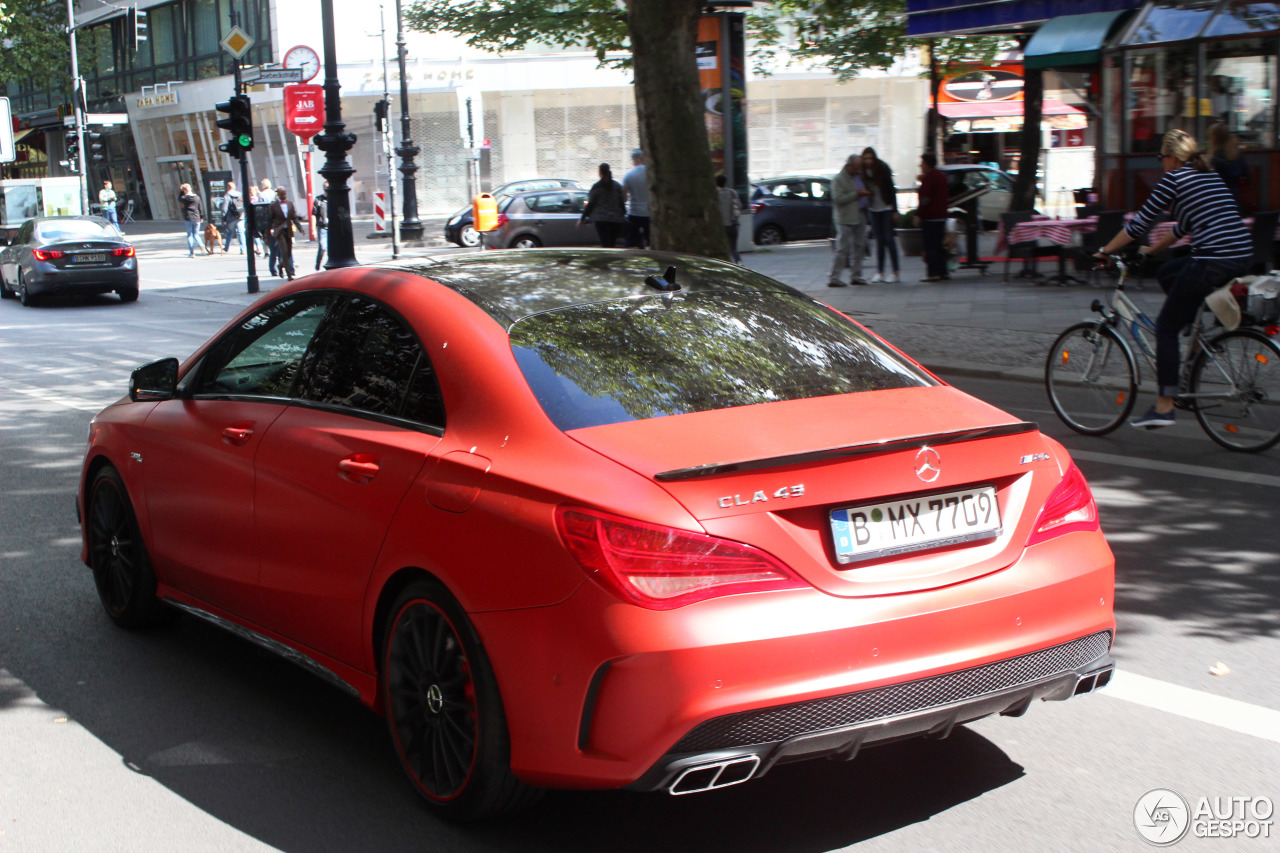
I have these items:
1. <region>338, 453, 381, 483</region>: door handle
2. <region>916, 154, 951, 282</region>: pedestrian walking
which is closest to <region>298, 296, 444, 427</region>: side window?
<region>338, 453, 381, 483</region>: door handle

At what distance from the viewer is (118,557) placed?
5.26 metres

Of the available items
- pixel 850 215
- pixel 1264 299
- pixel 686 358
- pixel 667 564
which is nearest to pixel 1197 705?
pixel 686 358

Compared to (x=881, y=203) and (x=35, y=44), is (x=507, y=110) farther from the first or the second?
(x=881, y=203)

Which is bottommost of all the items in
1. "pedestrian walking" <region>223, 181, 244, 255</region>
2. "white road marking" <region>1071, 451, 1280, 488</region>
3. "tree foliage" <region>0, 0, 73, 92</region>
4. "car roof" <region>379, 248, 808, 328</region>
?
"white road marking" <region>1071, 451, 1280, 488</region>

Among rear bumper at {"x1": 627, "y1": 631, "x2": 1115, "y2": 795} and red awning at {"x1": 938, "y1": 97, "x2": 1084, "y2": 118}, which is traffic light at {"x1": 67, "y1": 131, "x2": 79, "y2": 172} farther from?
rear bumper at {"x1": 627, "y1": 631, "x2": 1115, "y2": 795}

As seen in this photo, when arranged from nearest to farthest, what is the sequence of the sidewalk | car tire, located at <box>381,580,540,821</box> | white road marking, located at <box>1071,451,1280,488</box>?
car tire, located at <box>381,580,540,821</box>, white road marking, located at <box>1071,451,1280,488</box>, the sidewalk

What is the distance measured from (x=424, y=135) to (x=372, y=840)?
1768 inches

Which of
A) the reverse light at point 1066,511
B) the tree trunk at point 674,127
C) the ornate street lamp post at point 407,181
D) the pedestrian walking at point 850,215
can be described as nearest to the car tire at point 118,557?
the reverse light at point 1066,511

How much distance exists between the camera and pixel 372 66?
45062mm

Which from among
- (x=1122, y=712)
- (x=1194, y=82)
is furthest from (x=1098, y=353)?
(x=1194, y=82)

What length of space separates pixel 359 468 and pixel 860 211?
50.1 ft

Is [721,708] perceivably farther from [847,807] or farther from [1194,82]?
[1194,82]

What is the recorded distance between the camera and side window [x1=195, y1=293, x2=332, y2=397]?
4.38 metres

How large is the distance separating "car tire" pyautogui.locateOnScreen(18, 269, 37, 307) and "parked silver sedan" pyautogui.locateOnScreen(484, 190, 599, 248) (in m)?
9.53
